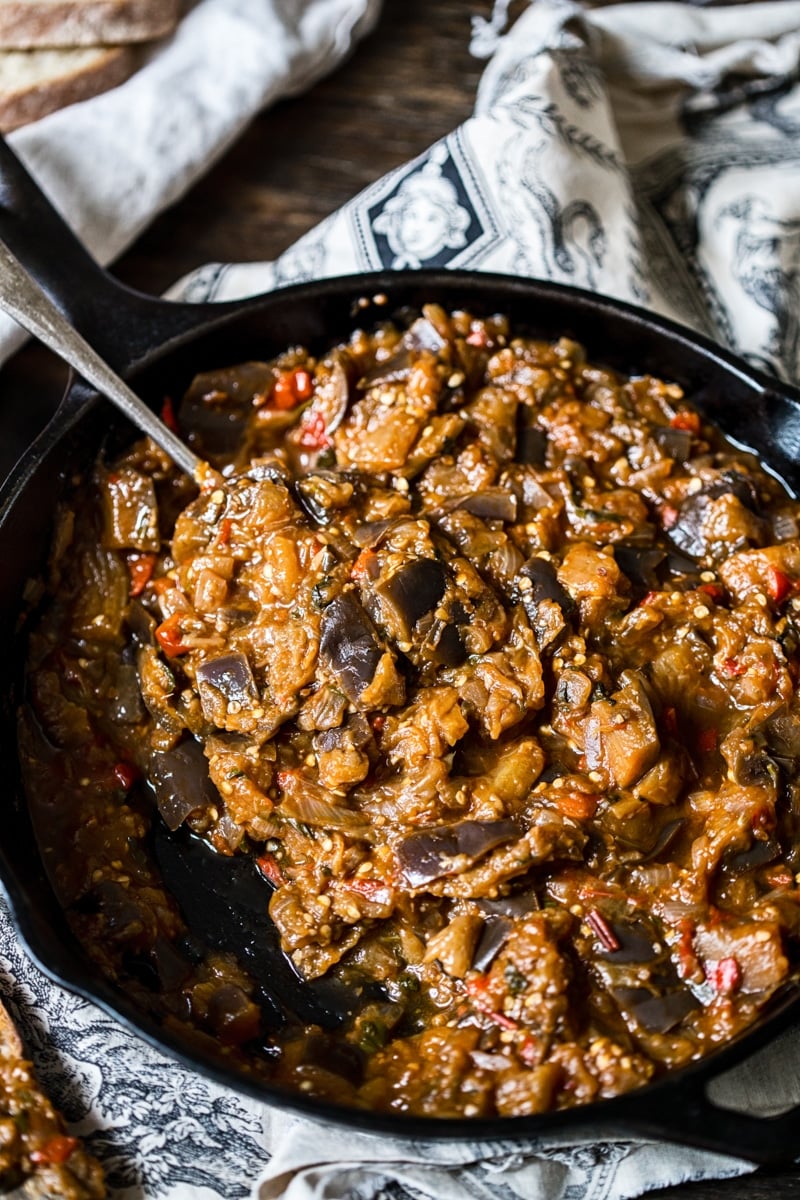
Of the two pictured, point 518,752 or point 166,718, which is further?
point 166,718

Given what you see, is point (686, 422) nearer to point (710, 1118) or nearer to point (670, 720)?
point (670, 720)

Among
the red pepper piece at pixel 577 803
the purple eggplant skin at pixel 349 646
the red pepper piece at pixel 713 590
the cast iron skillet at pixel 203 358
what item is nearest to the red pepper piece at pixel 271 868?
the cast iron skillet at pixel 203 358

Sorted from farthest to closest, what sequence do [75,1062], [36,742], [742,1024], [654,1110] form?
[36,742] < [75,1062] < [742,1024] < [654,1110]

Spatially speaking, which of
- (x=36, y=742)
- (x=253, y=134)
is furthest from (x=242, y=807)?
(x=253, y=134)

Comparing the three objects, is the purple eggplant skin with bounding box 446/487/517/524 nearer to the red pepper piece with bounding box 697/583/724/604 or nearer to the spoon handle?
the red pepper piece with bounding box 697/583/724/604

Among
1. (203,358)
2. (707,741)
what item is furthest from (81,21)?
(707,741)

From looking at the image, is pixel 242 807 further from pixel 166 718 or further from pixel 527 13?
pixel 527 13
